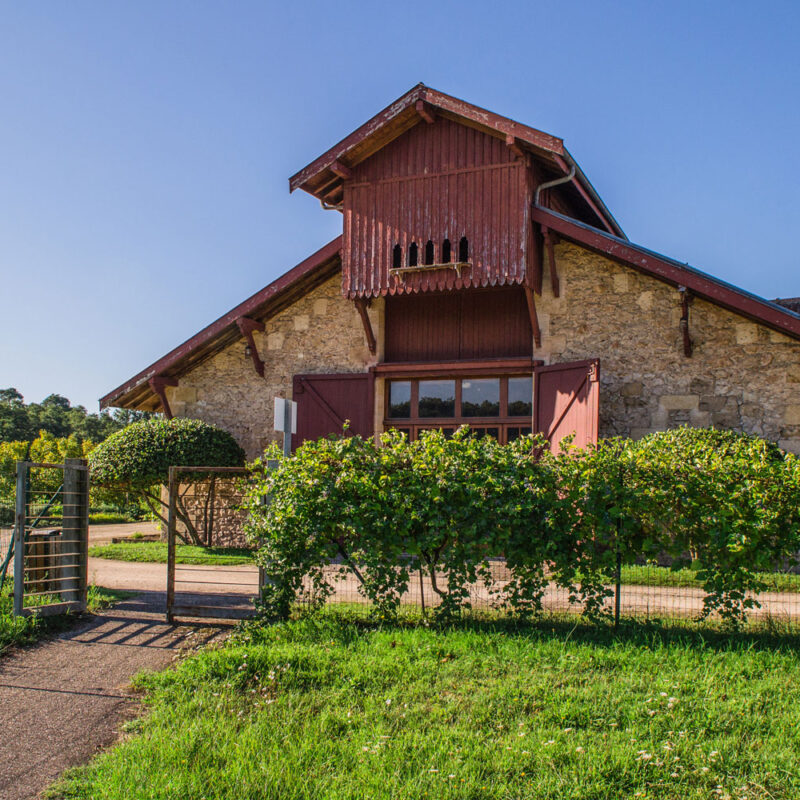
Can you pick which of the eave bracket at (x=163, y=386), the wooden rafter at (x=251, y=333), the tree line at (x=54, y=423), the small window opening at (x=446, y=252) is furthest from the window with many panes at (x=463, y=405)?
the tree line at (x=54, y=423)

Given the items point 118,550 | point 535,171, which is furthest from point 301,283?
point 118,550

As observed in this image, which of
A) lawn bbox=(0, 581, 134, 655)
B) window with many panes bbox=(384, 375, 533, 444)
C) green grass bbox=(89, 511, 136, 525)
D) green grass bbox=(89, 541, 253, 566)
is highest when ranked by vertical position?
window with many panes bbox=(384, 375, 533, 444)

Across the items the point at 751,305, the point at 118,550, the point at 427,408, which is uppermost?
the point at 751,305

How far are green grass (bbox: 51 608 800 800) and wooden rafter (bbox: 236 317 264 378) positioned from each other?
8067mm

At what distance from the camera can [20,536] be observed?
7.11 meters

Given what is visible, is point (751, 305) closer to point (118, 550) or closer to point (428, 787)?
point (428, 787)

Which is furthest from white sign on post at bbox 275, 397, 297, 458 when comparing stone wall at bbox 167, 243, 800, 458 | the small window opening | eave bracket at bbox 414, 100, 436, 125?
eave bracket at bbox 414, 100, 436, 125

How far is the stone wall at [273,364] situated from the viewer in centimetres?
1320

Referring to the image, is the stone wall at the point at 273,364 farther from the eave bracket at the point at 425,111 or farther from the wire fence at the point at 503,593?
the wire fence at the point at 503,593

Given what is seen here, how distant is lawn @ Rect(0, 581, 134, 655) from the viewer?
6.55 meters

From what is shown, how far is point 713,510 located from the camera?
6.09 metres

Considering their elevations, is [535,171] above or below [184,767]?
above

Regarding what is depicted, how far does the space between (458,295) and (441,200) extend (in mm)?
1673

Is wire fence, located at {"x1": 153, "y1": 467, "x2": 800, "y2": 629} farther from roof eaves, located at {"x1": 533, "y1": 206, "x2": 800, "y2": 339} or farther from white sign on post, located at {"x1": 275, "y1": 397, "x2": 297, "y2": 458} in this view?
roof eaves, located at {"x1": 533, "y1": 206, "x2": 800, "y2": 339}
